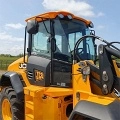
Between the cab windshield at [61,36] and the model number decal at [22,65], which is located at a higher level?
the cab windshield at [61,36]

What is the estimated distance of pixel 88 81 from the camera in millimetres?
4477

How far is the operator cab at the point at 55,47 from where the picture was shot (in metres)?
Answer: 5.46

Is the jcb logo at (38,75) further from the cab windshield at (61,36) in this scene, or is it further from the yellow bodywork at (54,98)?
the cab windshield at (61,36)

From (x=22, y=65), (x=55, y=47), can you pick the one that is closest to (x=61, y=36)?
(x=55, y=47)

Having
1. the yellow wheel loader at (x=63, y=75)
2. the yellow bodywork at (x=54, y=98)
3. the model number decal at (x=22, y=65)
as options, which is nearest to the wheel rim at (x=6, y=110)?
the yellow wheel loader at (x=63, y=75)

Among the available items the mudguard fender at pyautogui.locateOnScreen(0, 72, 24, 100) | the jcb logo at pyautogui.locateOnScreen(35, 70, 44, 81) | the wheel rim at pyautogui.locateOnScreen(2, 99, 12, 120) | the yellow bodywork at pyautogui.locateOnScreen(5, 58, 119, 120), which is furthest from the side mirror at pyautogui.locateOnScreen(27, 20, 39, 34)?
the wheel rim at pyautogui.locateOnScreen(2, 99, 12, 120)

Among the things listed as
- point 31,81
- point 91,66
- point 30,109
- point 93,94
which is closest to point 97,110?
point 93,94

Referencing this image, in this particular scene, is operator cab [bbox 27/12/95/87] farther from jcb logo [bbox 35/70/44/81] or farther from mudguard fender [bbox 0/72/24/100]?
mudguard fender [bbox 0/72/24/100]

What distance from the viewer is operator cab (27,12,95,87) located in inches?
215

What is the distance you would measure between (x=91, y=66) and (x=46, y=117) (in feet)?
4.87

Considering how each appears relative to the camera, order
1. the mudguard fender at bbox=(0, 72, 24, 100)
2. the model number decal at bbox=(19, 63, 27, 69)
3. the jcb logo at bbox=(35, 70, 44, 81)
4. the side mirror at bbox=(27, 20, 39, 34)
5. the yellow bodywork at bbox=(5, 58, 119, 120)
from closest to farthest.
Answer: the yellow bodywork at bbox=(5, 58, 119, 120), the side mirror at bbox=(27, 20, 39, 34), the jcb logo at bbox=(35, 70, 44, 81), the mudguard fender at bbox=(0, 72, 24, 100), the model number decal at bbox=(19, 63, 27, 69)

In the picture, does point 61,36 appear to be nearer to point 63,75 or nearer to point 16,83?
point 63,75

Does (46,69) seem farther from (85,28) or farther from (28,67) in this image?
(85,28)

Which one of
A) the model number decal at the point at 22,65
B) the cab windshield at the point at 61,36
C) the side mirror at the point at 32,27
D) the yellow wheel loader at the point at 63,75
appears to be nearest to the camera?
Result: the yellow wheel loader at the point at 63,75
